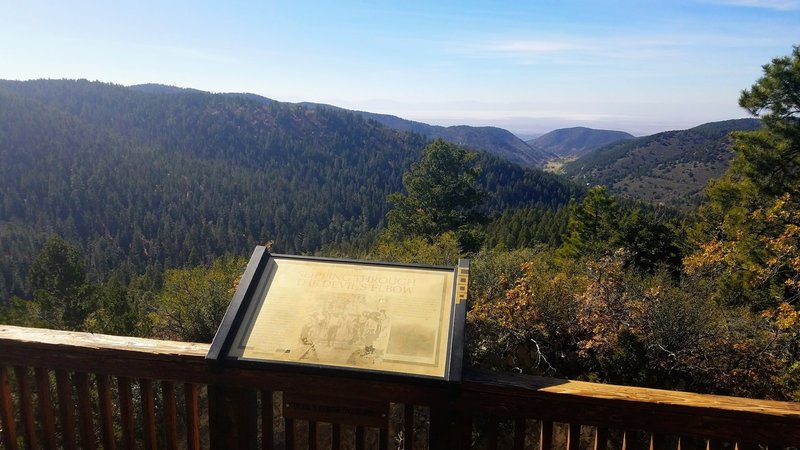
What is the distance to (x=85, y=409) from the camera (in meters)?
2.30

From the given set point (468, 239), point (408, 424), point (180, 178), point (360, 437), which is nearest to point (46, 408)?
point (360, 437)

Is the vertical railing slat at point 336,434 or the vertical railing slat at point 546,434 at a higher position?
the vertical railing slat at point 546,434

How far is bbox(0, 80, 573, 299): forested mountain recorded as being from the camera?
90.6m

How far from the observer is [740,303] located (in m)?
13.3

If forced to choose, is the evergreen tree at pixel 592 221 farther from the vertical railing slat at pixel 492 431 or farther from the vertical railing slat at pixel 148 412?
the vertical railing slat at pixel 148 412

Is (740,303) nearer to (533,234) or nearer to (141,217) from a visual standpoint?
(533,234)

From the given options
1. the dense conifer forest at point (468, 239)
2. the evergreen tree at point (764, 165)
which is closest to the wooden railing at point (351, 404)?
the dense conifer forest at point (468, 239)

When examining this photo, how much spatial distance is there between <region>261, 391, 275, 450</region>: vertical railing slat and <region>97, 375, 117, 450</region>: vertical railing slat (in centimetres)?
70

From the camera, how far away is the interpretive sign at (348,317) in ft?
6.48

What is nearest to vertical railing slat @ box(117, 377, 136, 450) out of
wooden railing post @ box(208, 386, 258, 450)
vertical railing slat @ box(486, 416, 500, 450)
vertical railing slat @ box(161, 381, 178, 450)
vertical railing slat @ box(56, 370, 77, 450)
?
vertical railing slat @ box(161, 381, 178, 450)

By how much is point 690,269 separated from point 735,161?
27.1ft

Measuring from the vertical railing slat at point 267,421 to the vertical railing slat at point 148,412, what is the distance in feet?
1.65

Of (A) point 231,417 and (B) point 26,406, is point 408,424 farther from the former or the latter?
(B) point 26,406

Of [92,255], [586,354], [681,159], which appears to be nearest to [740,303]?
[586,354]
